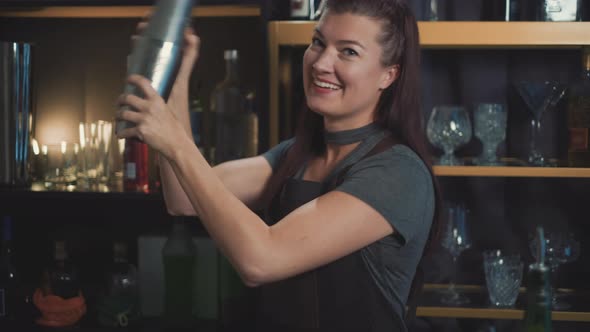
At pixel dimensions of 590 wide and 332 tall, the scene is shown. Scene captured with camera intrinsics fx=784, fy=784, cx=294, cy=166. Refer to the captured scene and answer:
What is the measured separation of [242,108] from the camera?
2.03 metres

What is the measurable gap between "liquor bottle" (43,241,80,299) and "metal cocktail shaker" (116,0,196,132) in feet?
3.68

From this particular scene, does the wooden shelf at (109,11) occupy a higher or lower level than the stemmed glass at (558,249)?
higher

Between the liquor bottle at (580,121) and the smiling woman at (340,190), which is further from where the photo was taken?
the liquor bottle at (580,121)

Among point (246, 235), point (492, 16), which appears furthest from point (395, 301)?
point (492, 16)

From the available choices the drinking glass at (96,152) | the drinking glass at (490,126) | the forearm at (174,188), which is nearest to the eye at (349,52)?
the forearm at (174,188)

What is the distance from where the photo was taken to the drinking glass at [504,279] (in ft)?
6.30

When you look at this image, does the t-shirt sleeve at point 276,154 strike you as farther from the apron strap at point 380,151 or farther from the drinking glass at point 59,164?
the drinking glass at point 59,164

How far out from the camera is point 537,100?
1.97m

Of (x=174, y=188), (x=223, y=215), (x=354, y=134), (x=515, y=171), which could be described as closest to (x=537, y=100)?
(x=515, y=171)

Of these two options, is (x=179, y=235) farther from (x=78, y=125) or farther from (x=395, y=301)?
(x=395, y=301)

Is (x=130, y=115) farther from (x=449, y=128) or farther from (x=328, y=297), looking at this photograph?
(x=449, y=128)

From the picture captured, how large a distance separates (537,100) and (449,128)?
0.24 m

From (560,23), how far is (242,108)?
801 millimetres

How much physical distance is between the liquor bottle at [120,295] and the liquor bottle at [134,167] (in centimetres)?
17
